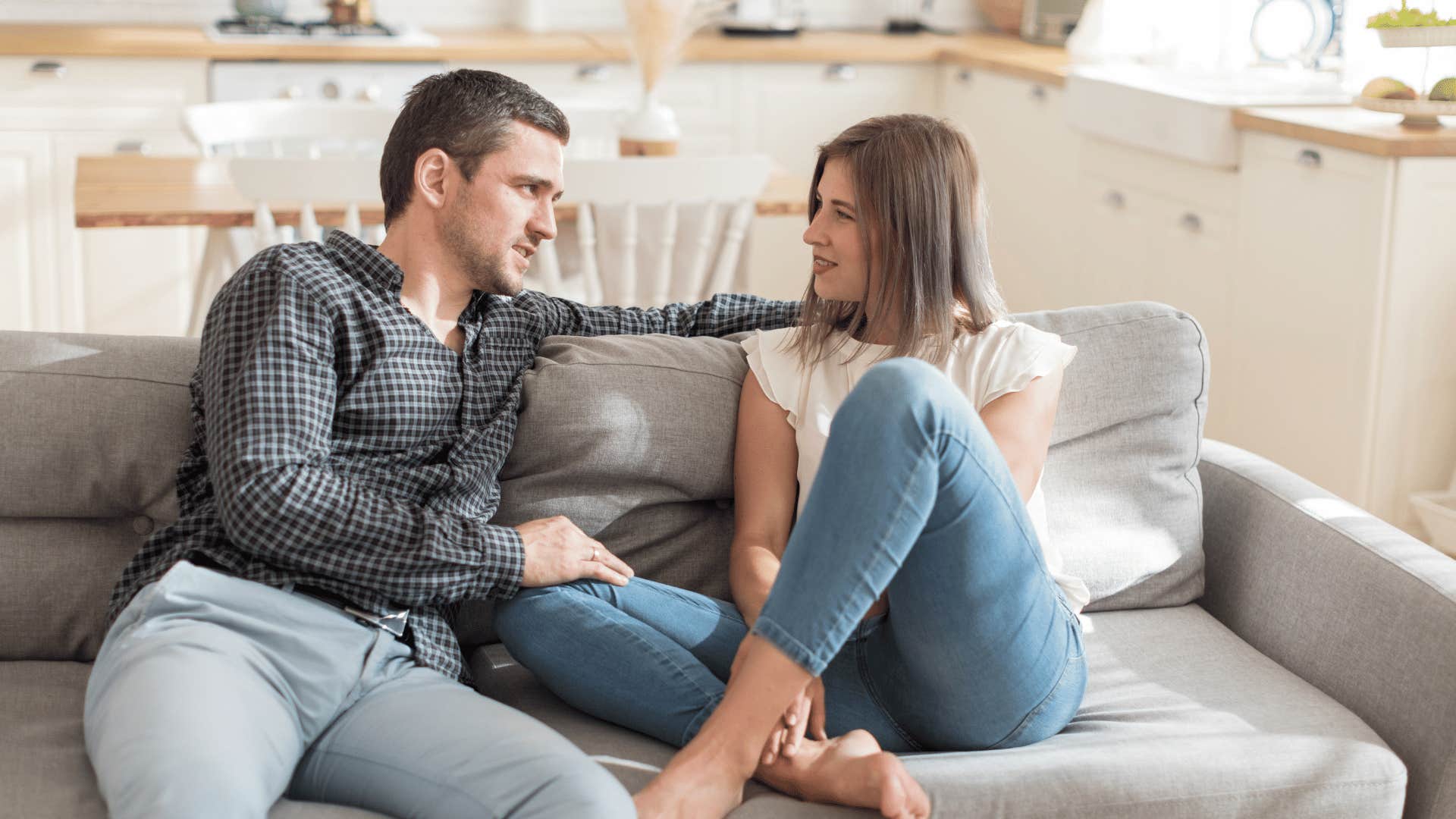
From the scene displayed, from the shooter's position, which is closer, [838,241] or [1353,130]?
[838,241]

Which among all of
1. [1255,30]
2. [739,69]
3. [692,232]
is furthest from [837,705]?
[739,69]

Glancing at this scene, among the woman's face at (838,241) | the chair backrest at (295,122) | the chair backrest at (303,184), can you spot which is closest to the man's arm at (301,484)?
the woman's face at (838,241)

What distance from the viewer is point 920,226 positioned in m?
1.72

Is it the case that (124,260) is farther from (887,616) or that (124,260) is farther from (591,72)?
(887,616)

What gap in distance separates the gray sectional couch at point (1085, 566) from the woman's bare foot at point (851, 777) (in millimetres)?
22

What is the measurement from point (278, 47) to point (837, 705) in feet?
10.4

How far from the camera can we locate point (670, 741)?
63.2 inches

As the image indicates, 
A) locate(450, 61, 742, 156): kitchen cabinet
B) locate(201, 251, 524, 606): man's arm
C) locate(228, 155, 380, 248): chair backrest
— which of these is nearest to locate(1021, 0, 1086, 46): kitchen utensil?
locate(450, 61, 742, 156): kitchen cabinet

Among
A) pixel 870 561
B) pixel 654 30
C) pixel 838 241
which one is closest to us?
pixel 870 561

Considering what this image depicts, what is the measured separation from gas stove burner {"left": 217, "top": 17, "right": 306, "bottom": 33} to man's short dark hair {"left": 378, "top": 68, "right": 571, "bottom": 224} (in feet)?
9.07

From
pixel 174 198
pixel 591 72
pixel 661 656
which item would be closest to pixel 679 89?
pixel 591 72

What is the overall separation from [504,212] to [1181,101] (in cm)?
207

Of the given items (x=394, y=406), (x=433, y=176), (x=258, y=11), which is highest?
(x=258, y=11)

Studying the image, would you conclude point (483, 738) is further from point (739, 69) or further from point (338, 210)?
point (739, 69)
